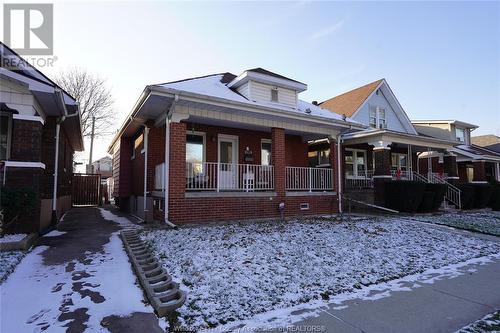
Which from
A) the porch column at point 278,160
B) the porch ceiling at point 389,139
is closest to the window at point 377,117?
the porch ceiling at point 389,139

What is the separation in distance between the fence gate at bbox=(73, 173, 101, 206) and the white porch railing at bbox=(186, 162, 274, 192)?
439 inches

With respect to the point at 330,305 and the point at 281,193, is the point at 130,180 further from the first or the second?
the point at 330,305

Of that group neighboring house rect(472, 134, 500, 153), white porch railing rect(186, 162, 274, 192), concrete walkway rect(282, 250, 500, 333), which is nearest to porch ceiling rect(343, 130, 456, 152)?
white porch railing rect(186, 162, 274, 192)

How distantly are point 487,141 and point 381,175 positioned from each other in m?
25.2

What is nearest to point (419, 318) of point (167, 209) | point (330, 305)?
point (330, 305)

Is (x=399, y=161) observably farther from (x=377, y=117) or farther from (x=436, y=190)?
(x=436, y=190)

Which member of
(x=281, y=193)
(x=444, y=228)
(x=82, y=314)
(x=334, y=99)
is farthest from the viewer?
(x=334, y=99)

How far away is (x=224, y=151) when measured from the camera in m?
12.3

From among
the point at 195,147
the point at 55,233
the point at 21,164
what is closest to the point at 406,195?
the point at 195,147

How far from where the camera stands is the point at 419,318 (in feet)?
12.8

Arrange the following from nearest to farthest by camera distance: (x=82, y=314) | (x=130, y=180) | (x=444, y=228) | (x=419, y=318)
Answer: (x=82, y=314) → (x=419, y=318) → (x=444, y=228) → (x=130, y=180)

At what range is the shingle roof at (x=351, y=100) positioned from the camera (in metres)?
17.8

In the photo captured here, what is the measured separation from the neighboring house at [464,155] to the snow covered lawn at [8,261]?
2157cm

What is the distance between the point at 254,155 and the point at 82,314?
9641 millimetres
